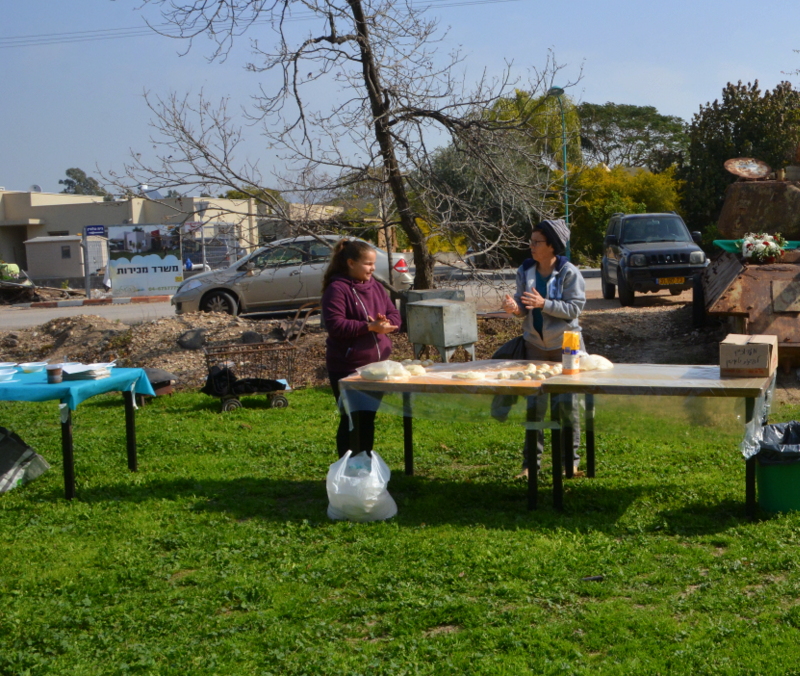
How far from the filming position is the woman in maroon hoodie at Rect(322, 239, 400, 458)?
5824 millimetres

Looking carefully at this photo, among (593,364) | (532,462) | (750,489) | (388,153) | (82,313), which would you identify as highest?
(388,153)

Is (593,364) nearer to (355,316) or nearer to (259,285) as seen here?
(355,316)

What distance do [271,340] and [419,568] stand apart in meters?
7.74

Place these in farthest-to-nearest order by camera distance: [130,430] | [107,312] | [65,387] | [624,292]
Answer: [107,312] < [624,292] < [130,430] < [65,387]

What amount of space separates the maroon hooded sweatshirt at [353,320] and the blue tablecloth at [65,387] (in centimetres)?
163

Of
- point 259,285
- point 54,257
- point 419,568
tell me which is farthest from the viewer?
point 54,257

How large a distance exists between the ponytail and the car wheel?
1033cm

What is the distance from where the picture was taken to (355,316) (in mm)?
5918

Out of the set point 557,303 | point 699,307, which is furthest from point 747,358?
point 699,307

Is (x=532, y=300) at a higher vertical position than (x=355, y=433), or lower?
higher

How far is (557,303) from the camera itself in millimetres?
5766

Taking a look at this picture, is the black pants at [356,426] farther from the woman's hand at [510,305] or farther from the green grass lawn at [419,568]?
the woman's hand at [510,305]

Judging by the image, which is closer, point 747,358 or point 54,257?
point 747,358

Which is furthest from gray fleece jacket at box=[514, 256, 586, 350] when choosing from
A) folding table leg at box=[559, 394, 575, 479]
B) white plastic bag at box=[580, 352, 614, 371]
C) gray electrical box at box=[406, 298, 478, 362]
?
gray electrical box at box=[406, 298, 478, 362]
